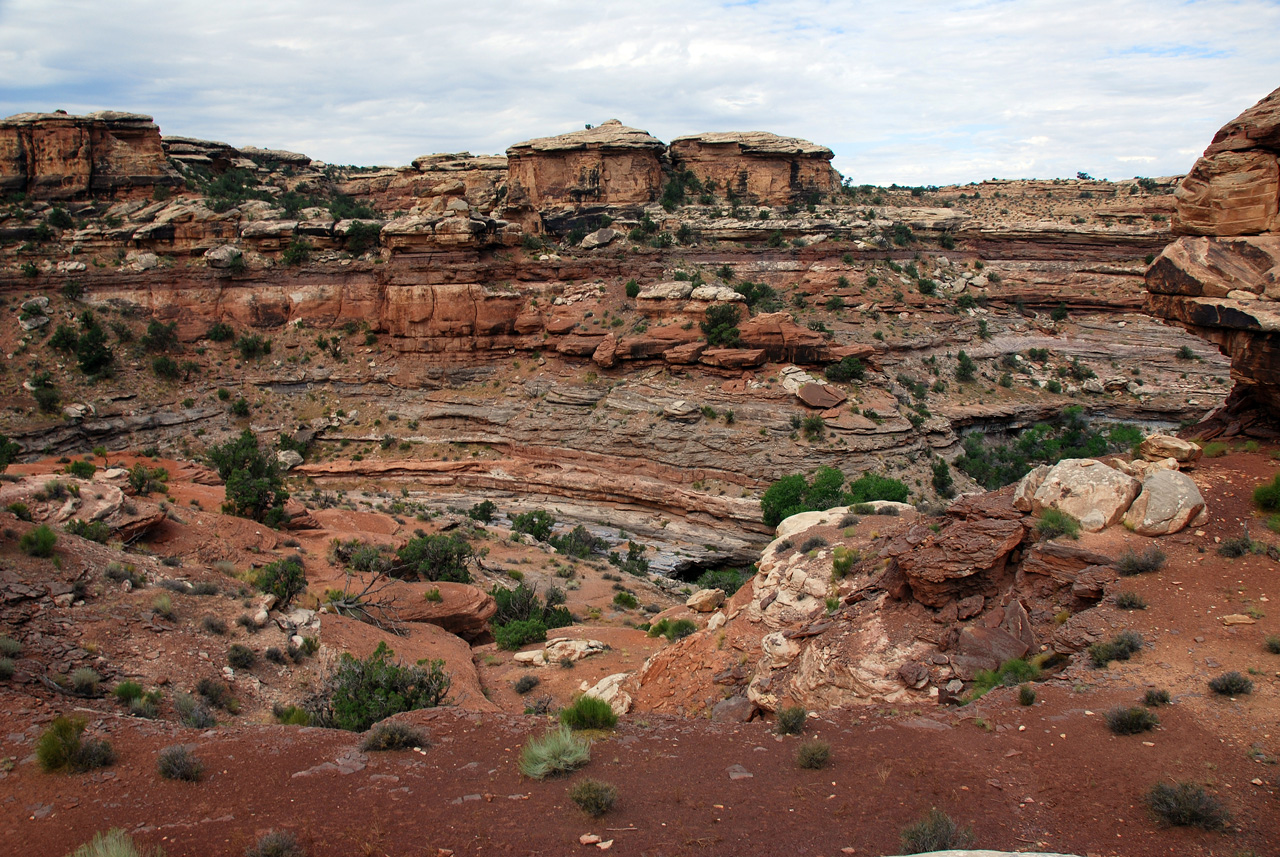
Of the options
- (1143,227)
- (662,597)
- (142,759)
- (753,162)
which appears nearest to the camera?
(142,759)

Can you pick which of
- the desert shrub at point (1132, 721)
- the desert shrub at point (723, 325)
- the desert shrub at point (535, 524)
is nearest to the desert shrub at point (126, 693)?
the desert shrub at point (1132, 721)

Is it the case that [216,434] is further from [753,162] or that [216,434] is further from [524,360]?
[753,162]

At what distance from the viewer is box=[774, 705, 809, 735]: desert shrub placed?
7551 millimetres

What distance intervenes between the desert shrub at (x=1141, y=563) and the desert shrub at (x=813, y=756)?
15.6ft

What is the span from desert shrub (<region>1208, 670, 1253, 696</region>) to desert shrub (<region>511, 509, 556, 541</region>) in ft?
73.3

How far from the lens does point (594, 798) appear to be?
581 cm

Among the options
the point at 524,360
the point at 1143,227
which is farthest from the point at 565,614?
the point at 1143,227

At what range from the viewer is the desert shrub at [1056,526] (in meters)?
9.23

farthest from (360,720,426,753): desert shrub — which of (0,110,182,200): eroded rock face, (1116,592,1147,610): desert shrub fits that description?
(0,110,182,200): eroded rock face

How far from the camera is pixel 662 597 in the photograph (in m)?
21.7

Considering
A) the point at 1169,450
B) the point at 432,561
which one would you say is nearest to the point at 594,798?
the point at 1169,450

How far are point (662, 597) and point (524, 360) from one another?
729 inches

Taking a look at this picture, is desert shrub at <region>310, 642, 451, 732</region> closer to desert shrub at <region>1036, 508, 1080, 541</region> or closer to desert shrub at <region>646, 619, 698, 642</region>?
desert shrub at <region>646, 619, 698, 642</region>

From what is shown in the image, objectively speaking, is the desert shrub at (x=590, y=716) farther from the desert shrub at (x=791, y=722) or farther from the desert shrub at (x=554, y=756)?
the desert shrub at (x=791, y=722)
